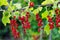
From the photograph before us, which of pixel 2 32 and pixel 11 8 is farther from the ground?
pixel 11 8

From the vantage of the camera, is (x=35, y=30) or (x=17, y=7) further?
(x=35, y=30)

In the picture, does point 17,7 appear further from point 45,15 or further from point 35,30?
point 35,30

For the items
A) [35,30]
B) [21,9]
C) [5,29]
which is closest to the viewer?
[21,9]

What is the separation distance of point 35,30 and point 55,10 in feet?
9.25

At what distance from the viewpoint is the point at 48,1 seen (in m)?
1.37

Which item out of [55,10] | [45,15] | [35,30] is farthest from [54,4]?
[35,30]

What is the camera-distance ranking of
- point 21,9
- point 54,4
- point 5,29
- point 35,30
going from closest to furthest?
point 54,4 → point 21,9 → point 35,30 → point 5,29

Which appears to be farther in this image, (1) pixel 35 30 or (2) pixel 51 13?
(1) pixel 35 30

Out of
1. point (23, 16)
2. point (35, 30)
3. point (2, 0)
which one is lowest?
point (35, 30)

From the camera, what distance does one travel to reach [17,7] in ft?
4.88

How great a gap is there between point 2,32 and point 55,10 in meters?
4.47

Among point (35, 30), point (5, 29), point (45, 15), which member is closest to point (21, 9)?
point (45, 15)

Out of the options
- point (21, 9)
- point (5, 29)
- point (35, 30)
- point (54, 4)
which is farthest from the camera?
point (5, 29)

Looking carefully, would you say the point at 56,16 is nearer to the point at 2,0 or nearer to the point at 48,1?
the point at 48,1
